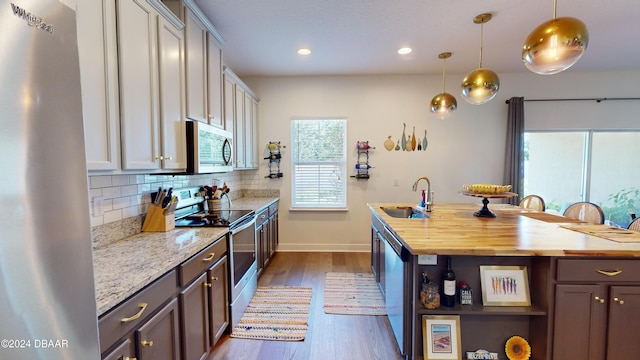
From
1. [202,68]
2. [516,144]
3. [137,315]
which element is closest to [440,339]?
[137,315]

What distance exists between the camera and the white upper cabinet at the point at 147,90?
1555mm

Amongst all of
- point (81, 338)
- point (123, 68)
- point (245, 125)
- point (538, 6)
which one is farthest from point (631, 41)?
point (81, 338)

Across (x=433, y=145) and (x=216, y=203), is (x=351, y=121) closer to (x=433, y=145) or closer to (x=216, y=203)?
(x=433, y=145)

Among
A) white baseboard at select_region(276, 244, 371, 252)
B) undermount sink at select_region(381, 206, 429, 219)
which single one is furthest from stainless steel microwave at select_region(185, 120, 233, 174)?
white baseboard at select_region(276, 244, 371, 252)

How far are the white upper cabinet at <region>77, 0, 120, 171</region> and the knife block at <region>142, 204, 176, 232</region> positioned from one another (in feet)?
2.13

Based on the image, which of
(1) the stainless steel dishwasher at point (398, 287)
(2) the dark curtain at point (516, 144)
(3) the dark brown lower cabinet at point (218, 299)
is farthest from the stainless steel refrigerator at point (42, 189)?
(2) the dark curtain at point (516, 144)

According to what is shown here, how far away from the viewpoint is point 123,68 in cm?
153

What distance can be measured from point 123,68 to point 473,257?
2.37 m

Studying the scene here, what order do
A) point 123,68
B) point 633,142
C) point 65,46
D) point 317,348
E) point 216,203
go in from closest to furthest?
point 65,46, point 123,68, point 317,348, point 216,203, point 633,142

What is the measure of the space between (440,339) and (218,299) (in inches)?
60.0

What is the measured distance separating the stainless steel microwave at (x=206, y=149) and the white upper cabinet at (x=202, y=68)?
13 cm

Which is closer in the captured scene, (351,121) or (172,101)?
(172,101)

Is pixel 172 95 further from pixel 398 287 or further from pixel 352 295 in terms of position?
pixel 352 295

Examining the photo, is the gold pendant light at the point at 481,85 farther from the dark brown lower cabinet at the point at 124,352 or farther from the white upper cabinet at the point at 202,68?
the dark brown lower cabinet at the point at 124,352
